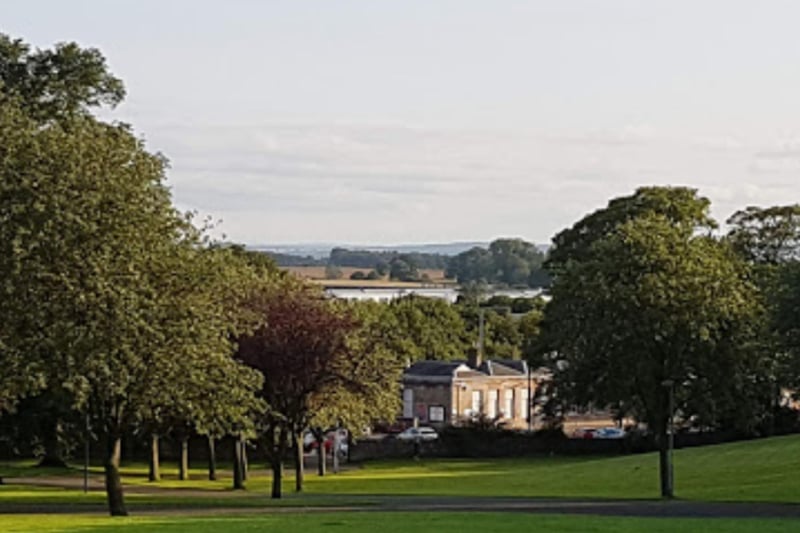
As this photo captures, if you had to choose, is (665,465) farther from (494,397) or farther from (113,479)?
(494,397)

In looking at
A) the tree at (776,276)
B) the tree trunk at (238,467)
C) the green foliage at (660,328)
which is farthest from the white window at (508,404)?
the green foliage at (660,328)

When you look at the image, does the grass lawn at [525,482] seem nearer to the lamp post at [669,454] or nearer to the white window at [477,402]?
the lamp post at [669,454]

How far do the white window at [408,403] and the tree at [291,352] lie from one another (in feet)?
193

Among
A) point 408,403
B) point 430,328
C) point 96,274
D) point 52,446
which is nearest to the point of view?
point 96,274

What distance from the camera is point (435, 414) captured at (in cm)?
11762

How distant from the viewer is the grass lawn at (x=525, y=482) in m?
52.8

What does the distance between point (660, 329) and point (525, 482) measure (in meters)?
16.3

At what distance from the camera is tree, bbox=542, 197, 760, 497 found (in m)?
51.8

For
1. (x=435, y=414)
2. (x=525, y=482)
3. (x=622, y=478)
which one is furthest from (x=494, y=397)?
(x=622, y=478)

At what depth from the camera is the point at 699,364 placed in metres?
52.4

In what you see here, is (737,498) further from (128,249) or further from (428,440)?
(428,440)

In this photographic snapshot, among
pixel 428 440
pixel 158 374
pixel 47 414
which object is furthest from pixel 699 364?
pixel 428 440

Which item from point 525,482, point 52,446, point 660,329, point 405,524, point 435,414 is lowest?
point 525,482

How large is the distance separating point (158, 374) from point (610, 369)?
62.9 feet
